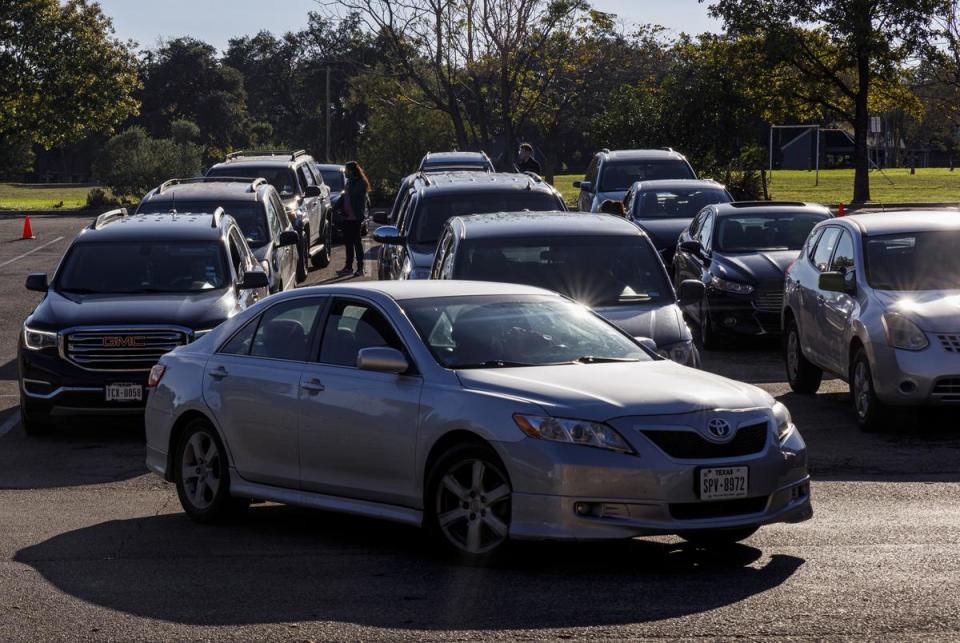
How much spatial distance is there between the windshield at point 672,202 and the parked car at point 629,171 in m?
3.33

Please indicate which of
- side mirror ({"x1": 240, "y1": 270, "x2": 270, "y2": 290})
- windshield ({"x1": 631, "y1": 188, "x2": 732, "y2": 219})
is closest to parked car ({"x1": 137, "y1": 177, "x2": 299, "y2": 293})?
side mirror ({"x1": 240, "y1": 270, "x2": 270, "y2": 290})

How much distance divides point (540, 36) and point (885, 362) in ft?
109

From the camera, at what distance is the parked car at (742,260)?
60.0 ft

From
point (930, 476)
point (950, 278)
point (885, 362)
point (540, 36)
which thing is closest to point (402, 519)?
point (930, 476)

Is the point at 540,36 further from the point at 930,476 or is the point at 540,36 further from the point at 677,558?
the point at 677,558

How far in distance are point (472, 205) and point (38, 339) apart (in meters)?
5.52

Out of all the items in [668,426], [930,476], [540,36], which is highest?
[540,36]

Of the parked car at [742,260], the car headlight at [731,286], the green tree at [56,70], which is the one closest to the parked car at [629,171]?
the parked car at [742,260]

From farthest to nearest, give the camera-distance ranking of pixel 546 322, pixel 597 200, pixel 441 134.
A: pixel 441 134 → pixel 597 200 → pixel 546 322

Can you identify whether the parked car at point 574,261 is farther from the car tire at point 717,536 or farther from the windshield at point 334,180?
the windshield at point 334,180

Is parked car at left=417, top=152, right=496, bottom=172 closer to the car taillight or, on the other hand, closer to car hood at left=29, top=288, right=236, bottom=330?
car hood at left=29, top=288, right=236, bottom=330

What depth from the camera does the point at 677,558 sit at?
799 cm

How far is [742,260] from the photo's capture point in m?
18.7

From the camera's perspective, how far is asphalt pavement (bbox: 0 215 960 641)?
663 cm
